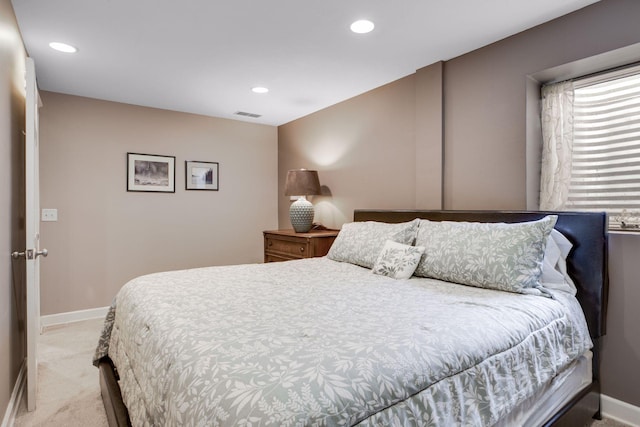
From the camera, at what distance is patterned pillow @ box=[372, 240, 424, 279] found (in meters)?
2.18

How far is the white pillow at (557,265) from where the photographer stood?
193cm

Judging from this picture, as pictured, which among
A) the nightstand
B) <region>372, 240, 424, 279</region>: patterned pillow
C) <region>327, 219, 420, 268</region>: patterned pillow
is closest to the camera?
<region>372, 240, 424, 279</region>: patterned pillow

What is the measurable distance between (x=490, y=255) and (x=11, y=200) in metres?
2.75

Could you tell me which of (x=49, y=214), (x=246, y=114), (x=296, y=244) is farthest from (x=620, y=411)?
(x=49, y=214)

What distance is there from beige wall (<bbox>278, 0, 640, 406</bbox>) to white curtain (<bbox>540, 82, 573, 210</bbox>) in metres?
0.17

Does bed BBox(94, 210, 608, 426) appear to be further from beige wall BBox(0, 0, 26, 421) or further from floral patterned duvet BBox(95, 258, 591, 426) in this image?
beige wall BBox(0, 0, 26, 421)

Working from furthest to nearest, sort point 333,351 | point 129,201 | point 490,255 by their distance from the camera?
point 129,201, point 490,255, point 333,351

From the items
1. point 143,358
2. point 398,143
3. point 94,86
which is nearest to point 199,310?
point 143,358

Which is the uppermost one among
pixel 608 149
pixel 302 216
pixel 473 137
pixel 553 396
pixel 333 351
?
pixel 473 137

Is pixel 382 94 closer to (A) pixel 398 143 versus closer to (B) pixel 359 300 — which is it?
(A) pixel 398 143

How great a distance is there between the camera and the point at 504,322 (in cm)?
141

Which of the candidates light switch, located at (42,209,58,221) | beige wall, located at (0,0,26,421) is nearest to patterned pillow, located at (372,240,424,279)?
beige wall, located at (0,0,26,421)

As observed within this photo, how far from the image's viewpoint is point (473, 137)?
2.64m

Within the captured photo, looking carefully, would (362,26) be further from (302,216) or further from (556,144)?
(302,216)
